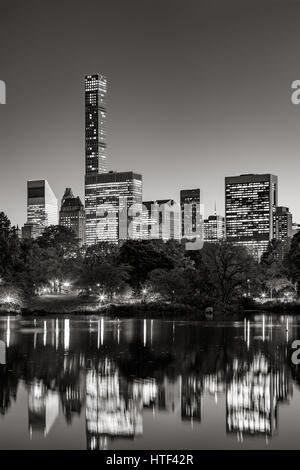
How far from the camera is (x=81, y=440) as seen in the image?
15445mm

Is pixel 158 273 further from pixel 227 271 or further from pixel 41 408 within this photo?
pixel 41 408

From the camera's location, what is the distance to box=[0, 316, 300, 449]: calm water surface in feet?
51.6

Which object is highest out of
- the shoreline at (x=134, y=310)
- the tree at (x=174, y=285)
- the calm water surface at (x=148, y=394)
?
the tree at (x=174, y=285)

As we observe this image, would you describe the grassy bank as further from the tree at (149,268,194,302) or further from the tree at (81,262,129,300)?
the tree at (81,262,129,300)

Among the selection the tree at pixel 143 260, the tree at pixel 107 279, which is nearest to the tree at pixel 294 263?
the tree at pixel 143 260

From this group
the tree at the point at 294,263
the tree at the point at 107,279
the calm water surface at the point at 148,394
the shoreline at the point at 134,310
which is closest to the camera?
the calm water surface at the point at 148,394

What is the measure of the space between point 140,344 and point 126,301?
1409 inches

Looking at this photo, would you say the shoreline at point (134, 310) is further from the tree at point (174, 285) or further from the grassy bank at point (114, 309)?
the tree at point (174, 285)

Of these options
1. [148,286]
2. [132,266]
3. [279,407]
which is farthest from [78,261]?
[279,407]

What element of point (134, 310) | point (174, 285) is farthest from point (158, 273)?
point (134, 310)

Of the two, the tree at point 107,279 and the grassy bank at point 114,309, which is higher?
the tree at point 107,279

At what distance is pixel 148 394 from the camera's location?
20.3 m

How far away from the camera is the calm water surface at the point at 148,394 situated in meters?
15.7

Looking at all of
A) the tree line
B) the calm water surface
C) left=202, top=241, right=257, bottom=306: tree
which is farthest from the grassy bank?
the calm water surface
